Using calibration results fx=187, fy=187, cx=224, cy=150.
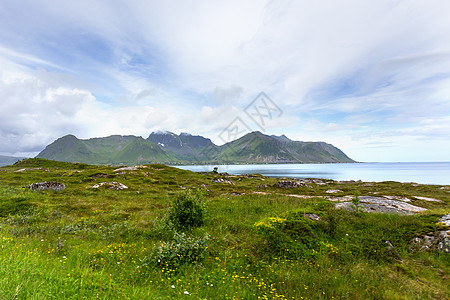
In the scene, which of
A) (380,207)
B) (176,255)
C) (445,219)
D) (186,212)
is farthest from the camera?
(380,207)

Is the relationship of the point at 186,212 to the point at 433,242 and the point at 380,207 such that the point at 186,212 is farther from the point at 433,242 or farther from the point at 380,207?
the point at 380,207

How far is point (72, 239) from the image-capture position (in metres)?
10.8

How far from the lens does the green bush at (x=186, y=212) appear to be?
1428 cm

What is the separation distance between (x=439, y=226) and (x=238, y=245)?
11.1 m

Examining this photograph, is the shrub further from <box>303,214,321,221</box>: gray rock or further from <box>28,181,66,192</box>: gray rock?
<box>28,181,66,192</box>: gray rock

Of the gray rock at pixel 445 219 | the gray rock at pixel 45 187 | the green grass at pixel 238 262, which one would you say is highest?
the gray rock at pixel 445 219

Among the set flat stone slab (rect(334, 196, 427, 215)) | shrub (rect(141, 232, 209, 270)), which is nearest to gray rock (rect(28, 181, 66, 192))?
shrub (rect(141, 232, 209, 270))

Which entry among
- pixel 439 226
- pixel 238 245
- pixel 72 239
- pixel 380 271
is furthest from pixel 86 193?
pixel 439 226

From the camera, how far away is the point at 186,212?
14.4m

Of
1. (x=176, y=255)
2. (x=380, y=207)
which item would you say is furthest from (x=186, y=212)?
(x=380, y=207)

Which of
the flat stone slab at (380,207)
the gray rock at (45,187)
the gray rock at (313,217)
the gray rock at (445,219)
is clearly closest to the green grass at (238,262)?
the gray rock at (313,217)

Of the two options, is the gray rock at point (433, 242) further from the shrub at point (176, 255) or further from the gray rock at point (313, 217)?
the shrub at point (176, 255)

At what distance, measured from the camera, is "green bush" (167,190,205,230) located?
14.3 m

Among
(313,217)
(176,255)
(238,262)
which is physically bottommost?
(238,262)
